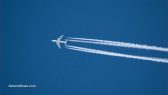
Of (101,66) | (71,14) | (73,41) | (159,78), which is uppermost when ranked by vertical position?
(71,14)

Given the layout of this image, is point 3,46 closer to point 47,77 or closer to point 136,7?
point 47,77

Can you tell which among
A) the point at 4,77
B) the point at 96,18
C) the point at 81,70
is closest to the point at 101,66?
the point at 81,70

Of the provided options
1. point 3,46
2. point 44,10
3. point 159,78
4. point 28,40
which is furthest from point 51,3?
point 159,78

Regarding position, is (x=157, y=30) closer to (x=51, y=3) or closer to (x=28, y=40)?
(x=51, y=3)

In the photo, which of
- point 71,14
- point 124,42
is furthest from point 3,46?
point 124,42

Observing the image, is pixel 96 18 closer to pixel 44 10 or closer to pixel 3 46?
pixel 44 10

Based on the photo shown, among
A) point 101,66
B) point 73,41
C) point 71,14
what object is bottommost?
point 101,66

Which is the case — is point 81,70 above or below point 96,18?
below

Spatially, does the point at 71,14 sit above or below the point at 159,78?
above
